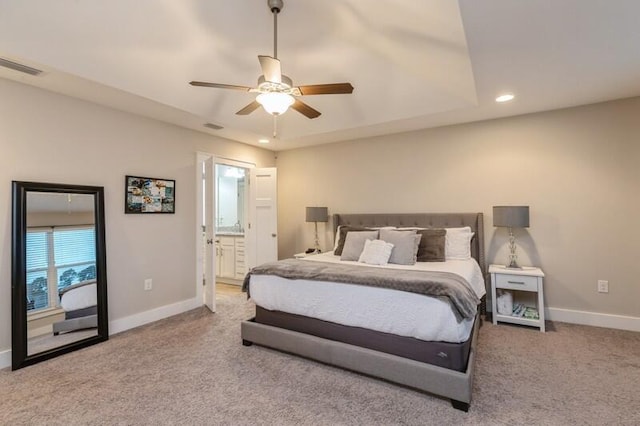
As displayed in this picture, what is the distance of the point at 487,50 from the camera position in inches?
89.4

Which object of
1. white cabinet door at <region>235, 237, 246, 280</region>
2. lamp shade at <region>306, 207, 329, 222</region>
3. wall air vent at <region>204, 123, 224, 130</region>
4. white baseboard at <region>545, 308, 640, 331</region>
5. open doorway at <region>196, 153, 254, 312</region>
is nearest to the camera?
white baseboard at <region>545, 308, 640, 331</region>

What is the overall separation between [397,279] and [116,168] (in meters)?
3.20

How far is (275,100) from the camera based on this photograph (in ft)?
7.30

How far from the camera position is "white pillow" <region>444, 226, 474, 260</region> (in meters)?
3.55

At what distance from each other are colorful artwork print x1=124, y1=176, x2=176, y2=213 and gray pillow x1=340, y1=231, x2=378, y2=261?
7.54ft

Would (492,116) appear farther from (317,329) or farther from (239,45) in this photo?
(317,329)

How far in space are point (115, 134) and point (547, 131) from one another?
494 cm

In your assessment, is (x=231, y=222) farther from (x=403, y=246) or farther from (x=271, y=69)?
(x=271, y=69)

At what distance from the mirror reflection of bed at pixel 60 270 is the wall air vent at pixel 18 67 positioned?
40.9 inches

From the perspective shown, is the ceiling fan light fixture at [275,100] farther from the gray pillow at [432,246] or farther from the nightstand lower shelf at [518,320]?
the nightstand lower shelf at [518,320]

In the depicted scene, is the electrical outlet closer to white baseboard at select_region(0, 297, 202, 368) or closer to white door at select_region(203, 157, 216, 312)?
white door at select_region(203, 157, 216, 312)

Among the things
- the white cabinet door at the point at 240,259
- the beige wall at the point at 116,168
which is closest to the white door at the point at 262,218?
the white cabinet door at the point at 240,259

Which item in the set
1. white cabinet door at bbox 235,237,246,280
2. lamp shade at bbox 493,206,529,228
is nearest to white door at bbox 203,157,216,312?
white cabinet door at bbox 235,237,246,280

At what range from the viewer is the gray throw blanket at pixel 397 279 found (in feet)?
6.77
